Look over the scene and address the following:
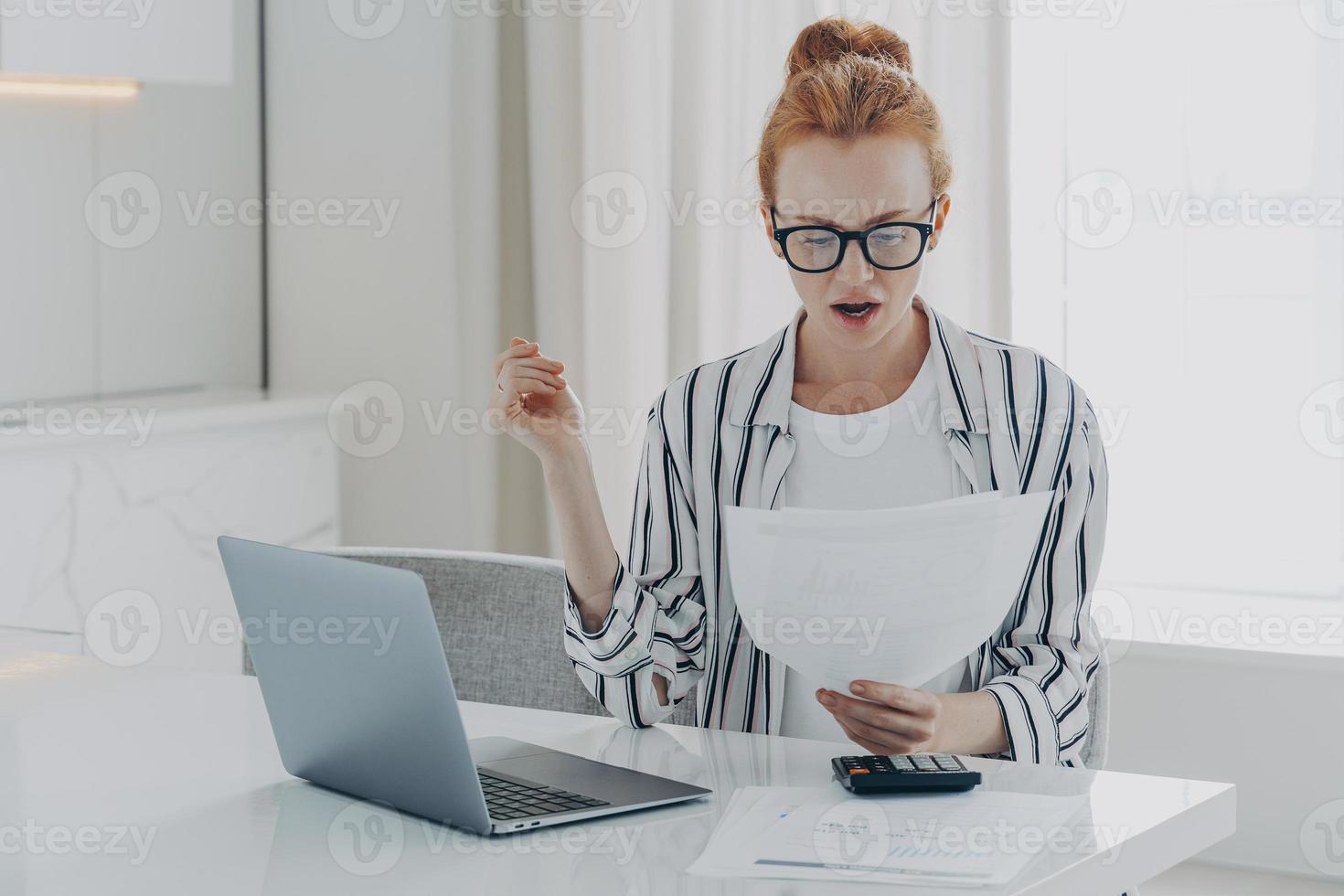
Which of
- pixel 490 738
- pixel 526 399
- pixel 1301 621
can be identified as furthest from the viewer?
pixel 1301 621

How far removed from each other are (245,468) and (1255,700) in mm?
1803

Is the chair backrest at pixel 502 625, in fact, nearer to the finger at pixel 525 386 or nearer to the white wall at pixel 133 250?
the finger at pixel 525 386

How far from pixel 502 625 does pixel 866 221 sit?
0.60 metres

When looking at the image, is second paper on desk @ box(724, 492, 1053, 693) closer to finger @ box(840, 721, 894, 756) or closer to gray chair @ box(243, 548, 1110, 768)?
finger @ box(840, 721, 894, 756)

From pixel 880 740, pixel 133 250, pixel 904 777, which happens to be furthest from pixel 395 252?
pixel 904 777

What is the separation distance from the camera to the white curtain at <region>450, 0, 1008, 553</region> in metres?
2.52

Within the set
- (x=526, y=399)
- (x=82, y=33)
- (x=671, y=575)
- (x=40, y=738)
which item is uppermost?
(x=82, y=33)

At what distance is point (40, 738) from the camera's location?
1207 millimetres

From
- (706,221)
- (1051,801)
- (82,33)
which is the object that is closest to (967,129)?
Answer: (706,221)

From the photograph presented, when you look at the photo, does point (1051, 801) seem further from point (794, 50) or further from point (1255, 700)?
point (1255, 700)

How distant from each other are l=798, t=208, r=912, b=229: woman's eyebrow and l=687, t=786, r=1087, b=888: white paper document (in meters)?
0.52

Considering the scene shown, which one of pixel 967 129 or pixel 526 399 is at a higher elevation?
pixel 967 129

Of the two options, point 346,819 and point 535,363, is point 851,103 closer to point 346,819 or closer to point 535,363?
point 535,363

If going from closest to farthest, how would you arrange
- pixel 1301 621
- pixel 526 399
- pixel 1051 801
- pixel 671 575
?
pixel 1051 801
pixel 526 399
pixel 671 575
pixel 1301 621
